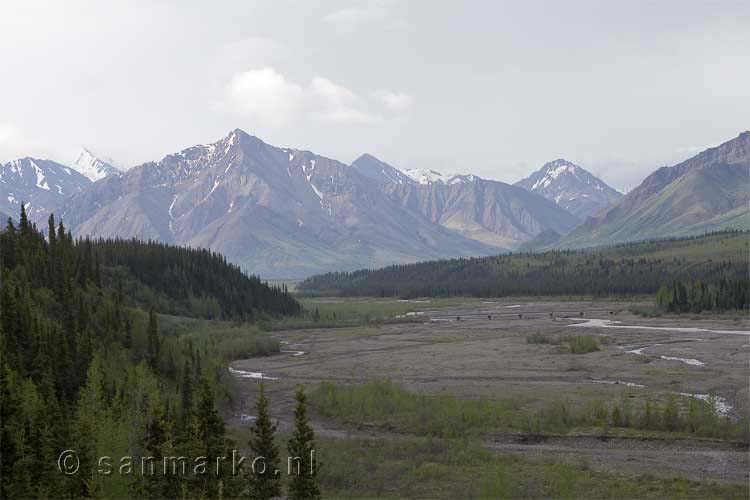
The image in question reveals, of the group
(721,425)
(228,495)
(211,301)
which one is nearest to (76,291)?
(228,495)

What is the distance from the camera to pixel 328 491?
40.0 meters

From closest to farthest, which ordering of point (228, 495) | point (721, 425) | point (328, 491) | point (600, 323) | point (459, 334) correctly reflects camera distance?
point (228, 495), point (328, 491), point (721, 425), point (459, 334), point (600, 323)

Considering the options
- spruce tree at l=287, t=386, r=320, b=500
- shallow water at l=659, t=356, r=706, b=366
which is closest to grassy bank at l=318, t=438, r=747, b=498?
spruce tree at l=287, t=386, r=320, b=500

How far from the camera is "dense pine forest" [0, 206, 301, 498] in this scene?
29703 mm

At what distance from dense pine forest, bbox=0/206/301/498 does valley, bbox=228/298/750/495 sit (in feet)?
33.4

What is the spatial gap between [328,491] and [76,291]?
128 feet

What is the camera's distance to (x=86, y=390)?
44.2 meters

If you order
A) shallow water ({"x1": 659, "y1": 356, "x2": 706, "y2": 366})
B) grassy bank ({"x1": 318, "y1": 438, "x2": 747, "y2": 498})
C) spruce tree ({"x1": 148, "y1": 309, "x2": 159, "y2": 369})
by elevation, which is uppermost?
spruce tree ({"x1": 148, "y1": 309, "x2": 159, "y2": 369})

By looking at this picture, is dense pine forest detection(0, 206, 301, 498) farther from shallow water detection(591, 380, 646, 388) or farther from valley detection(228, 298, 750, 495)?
shallow water detection(591, 380, 646, 388)

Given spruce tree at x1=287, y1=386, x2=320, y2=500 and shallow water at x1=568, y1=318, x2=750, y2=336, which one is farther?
shallow water at x1=568, y1=318, x2=750, y2=336

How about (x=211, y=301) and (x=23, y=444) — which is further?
(x=211, y=301)

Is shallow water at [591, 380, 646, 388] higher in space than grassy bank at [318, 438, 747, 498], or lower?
higher

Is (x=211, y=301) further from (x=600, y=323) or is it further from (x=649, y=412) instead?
(x=649, y=412)

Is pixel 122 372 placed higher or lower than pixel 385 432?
higher
